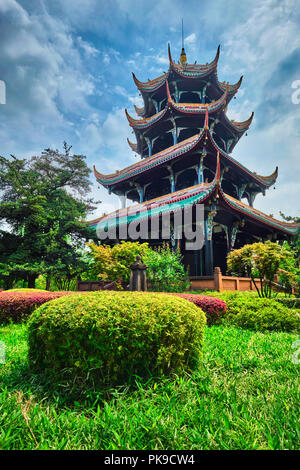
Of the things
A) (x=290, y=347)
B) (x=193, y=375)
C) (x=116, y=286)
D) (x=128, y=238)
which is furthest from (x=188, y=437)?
(x=128, y=238)

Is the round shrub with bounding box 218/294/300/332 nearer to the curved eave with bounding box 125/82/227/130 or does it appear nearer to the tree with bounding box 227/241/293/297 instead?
the tree with bounding box 227/241/293/297

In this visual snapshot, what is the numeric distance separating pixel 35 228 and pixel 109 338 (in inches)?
491

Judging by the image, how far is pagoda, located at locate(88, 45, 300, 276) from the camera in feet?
41.8

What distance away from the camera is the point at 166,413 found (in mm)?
1857

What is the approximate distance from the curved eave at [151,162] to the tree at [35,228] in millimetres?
4913

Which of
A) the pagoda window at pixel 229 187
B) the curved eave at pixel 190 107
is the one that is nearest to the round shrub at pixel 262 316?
the pagoda window at pixel 229 187

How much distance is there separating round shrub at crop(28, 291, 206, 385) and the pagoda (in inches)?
352

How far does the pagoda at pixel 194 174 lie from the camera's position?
41.8 ft

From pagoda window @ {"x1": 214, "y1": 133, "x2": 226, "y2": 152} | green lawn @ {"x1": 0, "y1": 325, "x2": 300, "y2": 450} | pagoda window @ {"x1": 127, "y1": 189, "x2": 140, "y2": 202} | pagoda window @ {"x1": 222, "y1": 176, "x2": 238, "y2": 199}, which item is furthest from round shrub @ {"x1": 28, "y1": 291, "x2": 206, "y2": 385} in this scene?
pagoda window @ {"x1": 214, "y1": 133, "x2": 226, "y2": 152}

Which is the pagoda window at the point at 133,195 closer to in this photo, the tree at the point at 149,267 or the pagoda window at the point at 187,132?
the pagoda window at the point at 187,132

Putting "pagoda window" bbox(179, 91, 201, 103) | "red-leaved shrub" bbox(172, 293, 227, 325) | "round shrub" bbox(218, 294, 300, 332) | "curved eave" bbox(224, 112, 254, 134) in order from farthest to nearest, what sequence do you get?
"pagoda window" bbox(179, 91, 201, 103), "curved eave" bbox(224, 112, 254, 134), "red-leaved shrub" bbox(172, 293, 227, 325), "round shrub" bbox(218, 294, 300, 332)

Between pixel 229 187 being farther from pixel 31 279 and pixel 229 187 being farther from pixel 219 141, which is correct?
pixel 31 279

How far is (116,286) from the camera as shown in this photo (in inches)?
390
